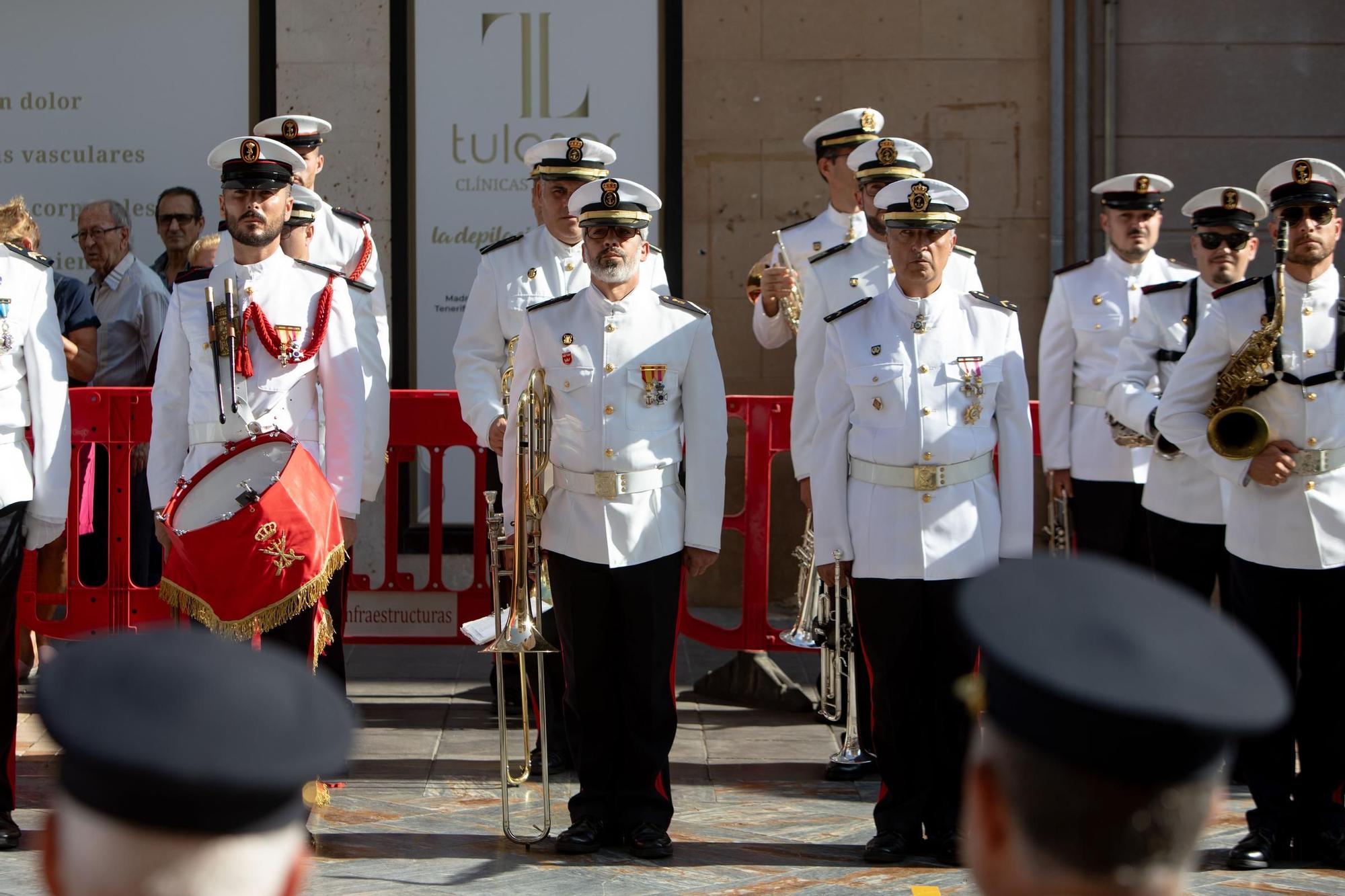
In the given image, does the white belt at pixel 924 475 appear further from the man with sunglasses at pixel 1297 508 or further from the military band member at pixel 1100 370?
the military band member at pixel 1100 370

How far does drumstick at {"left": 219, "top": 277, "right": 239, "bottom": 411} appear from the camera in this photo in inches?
207

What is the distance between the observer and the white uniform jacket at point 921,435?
17.3ft

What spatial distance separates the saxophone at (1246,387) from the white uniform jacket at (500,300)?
1.98m

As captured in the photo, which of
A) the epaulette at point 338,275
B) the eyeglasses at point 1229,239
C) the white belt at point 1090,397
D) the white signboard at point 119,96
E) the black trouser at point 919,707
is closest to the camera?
the black trouser at point 919,707

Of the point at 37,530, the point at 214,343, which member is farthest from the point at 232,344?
the point at 37,530

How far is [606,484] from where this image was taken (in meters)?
5.32

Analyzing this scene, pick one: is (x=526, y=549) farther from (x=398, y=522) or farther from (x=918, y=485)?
(x=398, y=522)

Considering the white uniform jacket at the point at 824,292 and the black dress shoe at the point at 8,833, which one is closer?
the black dress shoe at the point at 8,833

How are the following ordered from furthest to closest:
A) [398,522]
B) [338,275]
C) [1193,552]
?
[398,522], [1193,552], [338,275]

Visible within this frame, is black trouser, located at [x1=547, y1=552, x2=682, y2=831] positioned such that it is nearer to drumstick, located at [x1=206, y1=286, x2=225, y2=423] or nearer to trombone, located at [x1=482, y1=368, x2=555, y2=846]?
trombone, located at [x1=482, y1=368, x2=555, y2=846]

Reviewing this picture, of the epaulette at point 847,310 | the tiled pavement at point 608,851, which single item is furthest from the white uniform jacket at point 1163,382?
the epaulette at point 847,310

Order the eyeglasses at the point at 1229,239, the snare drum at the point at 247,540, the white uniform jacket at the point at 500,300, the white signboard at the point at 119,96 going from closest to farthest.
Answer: the snare drum at the point at 247,540, the white uniform jacket at the point at 500,300, the eyeglasses at the point at 1229,239, the white signboard at the point at 119,96

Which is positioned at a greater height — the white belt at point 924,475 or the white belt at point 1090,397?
the white belt at point 1090,397

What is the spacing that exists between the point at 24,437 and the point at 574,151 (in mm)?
2154
